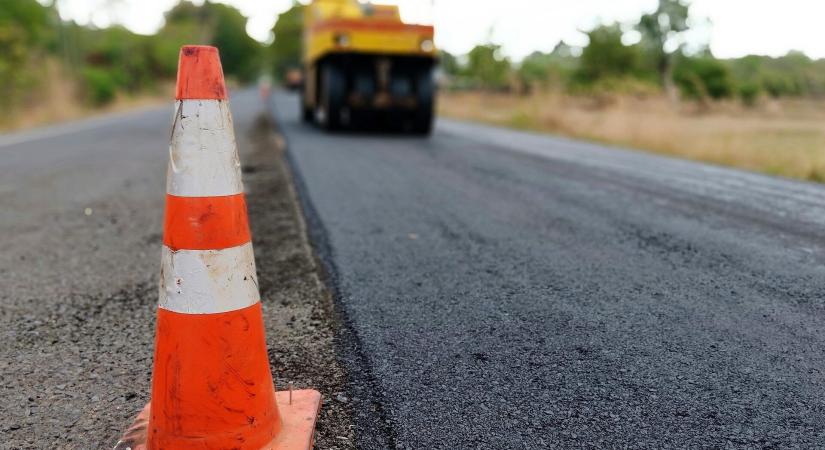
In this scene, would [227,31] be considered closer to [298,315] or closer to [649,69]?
[649,69]

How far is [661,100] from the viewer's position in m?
19.6

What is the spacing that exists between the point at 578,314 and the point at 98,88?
2601 cm

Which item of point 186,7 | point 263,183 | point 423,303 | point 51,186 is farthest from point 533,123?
point 186,7

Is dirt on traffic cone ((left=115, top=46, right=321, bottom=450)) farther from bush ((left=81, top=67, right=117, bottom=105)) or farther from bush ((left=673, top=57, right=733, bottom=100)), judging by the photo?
bush ((left=673, top=57, right=733, bottom=100))

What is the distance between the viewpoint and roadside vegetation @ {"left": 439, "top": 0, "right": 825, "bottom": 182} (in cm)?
1054

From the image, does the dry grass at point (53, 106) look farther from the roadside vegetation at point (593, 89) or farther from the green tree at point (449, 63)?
the green tree at point (449, 63)

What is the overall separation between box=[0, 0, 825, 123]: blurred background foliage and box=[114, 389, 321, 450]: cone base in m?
14.6

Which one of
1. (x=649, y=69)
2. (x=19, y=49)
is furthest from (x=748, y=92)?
(x=19, y=49)

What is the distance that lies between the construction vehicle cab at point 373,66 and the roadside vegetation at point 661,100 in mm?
3944

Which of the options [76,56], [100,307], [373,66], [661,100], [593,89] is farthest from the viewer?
[76,56]

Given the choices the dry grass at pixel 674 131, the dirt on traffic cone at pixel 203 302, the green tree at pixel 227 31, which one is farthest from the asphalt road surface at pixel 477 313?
the green tree at pixel 227 31

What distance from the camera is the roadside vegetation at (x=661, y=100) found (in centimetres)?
1054

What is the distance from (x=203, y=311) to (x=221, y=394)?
8.3 inches

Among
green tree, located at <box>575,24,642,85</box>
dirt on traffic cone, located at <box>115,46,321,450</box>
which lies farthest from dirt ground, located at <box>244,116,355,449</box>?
green tree, located at <box>575,24,642,85</box>
